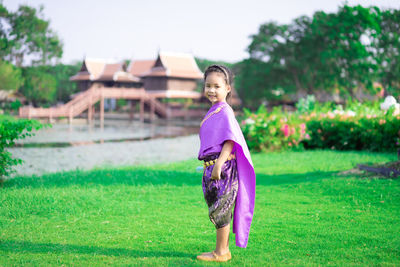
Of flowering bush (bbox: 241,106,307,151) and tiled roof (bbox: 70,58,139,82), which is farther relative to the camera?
tiled roof (bbox: 70,58,139,82)

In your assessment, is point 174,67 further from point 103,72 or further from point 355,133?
point 355,133

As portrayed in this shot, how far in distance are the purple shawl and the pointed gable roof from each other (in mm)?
36012

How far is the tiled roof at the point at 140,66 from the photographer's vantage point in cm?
4184

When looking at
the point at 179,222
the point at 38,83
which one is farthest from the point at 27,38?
the point at 179,222

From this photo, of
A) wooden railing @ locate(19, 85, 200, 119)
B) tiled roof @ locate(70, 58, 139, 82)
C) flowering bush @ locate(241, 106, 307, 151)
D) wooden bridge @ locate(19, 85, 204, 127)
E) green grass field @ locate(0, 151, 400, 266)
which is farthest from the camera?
tiled roof @ locate(70, 58, 139, 82)

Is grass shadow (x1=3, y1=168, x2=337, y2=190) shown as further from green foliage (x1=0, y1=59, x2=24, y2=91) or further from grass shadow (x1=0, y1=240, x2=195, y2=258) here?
green foliage (x1=0, y1=59, x2=24, y2=91)

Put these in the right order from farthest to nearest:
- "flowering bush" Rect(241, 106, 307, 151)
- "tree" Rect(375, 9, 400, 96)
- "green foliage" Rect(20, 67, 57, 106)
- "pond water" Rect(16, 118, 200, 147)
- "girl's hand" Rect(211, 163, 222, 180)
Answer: "green foliage" Rect(20, 67, 57, 106), "tree" Rect(375, 9, 400, 96), "pond water" Rect(16, 118, 200, 147), "flowering bush" Rect(241, 106, 307, 151), "girl's hand" Rect(211, 163, 222, 180)

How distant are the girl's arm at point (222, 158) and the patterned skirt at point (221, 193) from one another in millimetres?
89

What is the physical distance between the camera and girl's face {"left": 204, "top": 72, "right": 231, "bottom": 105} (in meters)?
3.08

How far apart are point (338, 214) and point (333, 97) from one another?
4193 centimetres

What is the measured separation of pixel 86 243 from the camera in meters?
3.47

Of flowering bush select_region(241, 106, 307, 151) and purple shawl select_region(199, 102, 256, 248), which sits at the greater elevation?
purple shawl select_region(199, 102, 256, 248)

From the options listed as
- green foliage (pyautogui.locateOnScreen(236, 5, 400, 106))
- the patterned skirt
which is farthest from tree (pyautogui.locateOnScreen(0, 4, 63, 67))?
the patterned skirt

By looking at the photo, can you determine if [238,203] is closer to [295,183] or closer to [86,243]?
[86,243]
